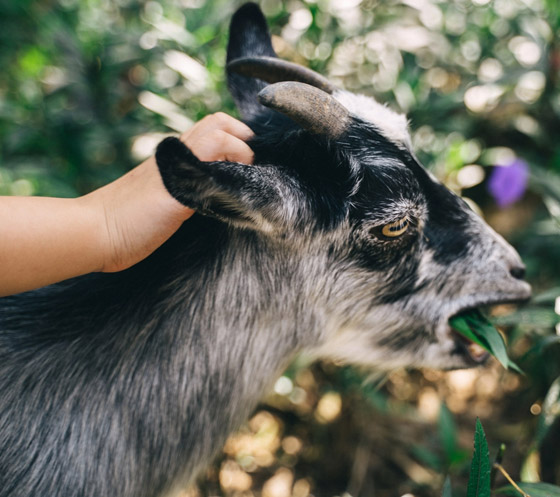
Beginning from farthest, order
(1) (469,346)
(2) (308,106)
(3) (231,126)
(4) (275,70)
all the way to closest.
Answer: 1. (1) (469,346)
2. (4) (275,70)
3. (3) (231,126)
4. (2) (308,106)

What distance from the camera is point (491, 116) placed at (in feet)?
10.3

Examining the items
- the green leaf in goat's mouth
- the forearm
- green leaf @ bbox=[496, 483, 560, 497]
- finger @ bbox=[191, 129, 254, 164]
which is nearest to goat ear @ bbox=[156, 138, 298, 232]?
finger @ bbox=[191, 129, 254, 164]

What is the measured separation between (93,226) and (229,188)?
34cm

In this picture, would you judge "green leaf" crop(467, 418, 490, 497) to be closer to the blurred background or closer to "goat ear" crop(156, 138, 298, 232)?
"goat ear" crop(156, 138, 298, 232)

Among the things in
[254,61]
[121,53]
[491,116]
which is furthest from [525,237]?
[121,53]

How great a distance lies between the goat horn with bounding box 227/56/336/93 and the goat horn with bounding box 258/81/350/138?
0.20 meters

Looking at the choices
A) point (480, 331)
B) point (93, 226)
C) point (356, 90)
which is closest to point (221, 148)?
point (93, 226)

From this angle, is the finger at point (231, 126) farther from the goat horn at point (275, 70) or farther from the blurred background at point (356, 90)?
the blurred background at point (356, 90)

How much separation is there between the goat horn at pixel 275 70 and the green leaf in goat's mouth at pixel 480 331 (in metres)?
0.82

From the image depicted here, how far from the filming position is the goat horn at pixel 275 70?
5.07 ft

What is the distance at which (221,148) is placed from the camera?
129cm

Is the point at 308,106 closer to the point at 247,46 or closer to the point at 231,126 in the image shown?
the point at 231,126

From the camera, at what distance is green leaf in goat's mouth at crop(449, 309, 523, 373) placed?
1476 mm

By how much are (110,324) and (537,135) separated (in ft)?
7.98
